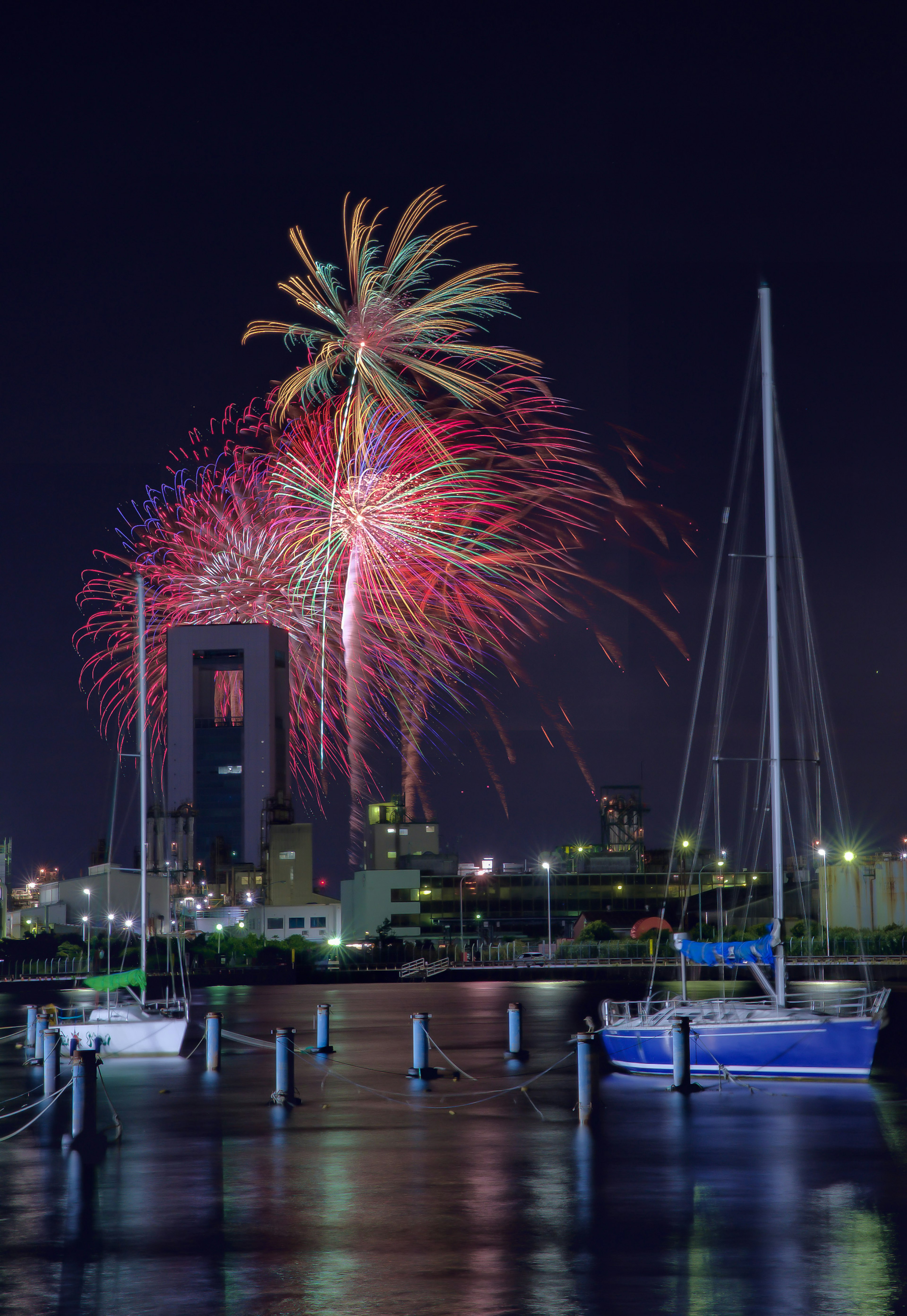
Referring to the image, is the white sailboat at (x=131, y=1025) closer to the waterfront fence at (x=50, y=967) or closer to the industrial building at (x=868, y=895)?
the waterfront fence at (x=50, y=967)

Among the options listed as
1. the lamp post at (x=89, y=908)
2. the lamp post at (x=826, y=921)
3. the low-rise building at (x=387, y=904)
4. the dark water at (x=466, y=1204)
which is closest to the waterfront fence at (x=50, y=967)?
the lamp post at (x=89, y=908)

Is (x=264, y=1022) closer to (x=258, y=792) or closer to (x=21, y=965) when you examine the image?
(x=21, y=965)

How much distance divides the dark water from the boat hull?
4867mm

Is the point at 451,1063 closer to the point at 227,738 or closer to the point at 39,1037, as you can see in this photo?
the point at 39,1037

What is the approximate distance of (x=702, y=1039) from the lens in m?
31.6

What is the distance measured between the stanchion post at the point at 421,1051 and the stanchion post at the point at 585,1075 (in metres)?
8.11

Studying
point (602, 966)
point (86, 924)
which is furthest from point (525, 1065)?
point (86, 924)

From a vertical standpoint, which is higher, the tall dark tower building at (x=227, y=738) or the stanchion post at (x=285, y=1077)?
the tall dark tower building at (x=227, y=738)

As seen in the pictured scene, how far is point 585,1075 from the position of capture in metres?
25.1

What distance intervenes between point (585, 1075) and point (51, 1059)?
38.9 feet

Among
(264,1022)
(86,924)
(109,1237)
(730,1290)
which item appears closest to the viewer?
(730,1290)

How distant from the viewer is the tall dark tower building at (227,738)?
143750mm

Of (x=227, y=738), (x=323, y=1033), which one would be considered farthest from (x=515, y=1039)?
(x=227, y=738)

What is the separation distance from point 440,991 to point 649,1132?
55.6m
